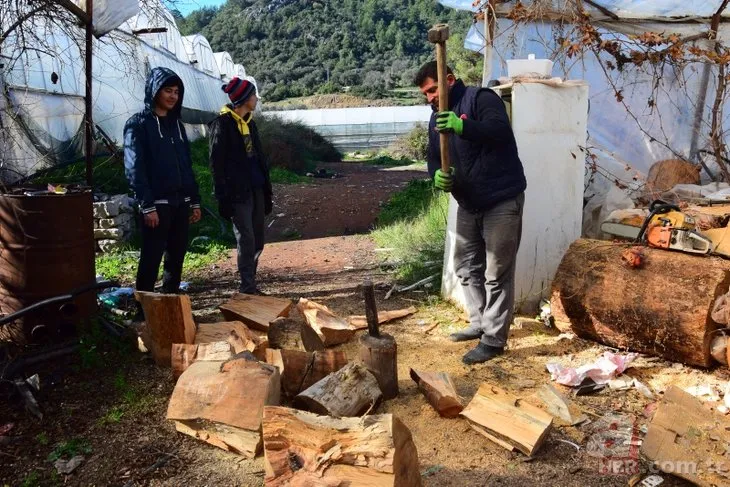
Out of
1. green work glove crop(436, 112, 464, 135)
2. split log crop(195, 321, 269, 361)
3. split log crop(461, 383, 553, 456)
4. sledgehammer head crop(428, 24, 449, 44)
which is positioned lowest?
split log crop(461, 383, 553, 456)

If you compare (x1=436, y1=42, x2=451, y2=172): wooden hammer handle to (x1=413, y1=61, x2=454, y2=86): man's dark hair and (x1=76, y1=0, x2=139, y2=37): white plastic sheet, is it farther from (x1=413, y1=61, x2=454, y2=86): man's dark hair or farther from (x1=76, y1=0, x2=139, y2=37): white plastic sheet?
(x1=76, y1=0, x2=139, y2=37): white plastic sheet

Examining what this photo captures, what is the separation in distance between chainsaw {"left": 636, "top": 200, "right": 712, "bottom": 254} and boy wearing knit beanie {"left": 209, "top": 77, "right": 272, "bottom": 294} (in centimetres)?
320

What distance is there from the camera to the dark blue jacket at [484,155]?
3.83 m

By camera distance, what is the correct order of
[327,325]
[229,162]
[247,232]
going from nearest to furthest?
[327,325] → [229,162] → [247,232]

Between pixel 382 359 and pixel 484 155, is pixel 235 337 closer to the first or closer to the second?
pixel 382 359

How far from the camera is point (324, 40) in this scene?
63.0m

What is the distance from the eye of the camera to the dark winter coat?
16.7ft

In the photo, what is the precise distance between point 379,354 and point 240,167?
250 centimetres

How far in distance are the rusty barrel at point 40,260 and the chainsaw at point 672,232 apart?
407cm

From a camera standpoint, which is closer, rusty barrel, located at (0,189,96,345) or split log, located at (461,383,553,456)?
split log, located at (461,383,553,456)

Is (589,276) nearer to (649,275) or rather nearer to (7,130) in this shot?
(649,275)

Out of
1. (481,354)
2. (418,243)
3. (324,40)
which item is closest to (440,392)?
(481,354)

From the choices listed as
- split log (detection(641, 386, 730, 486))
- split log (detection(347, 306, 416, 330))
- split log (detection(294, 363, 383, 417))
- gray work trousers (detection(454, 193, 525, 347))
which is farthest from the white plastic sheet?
split log (detection(641, 386, 730, 486))

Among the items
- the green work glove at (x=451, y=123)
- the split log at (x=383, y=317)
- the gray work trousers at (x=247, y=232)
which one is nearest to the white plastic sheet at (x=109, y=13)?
the gray work trousers at (x=247, y=232)
